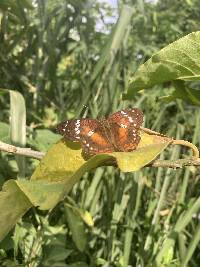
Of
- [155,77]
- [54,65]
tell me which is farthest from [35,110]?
[155,77]

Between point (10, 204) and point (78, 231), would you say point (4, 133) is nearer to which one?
point (78, 231)

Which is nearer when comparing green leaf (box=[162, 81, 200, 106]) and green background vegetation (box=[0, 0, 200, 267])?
green leaf (box=[162, 81, 200, 106])

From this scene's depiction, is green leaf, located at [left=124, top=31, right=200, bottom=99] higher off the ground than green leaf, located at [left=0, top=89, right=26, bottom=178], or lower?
higher

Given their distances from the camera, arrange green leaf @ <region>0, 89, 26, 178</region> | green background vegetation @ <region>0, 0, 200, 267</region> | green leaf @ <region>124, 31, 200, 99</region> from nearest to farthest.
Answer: green leaf @ <region>124, 31, 200, 99</region>, green leaf @ <region>0, 89, 26, 178</region>, green background vegetation @ <region>0, 0, 200, 267</region>

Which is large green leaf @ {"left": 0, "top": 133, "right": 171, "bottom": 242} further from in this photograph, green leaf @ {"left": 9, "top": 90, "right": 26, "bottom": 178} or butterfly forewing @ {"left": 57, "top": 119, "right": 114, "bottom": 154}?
green leaf @ {"left": 9, "top": 90, "right": 26, "bottom": 178}

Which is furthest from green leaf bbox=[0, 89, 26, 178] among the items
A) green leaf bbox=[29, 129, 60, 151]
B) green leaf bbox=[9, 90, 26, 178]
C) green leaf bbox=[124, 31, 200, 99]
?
green leaf bbox=[124, 31, 200, 99]

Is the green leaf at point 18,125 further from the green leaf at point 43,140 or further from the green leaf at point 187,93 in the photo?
the green leaf at point 187,93

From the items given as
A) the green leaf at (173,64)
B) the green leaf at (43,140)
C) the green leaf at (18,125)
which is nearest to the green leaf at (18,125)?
the green leaf at (18,125)

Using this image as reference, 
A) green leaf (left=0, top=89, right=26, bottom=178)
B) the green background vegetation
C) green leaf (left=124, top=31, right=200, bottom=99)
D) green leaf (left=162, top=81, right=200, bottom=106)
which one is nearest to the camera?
green leaf (left=124, top=31, right=200, bottom=99)
